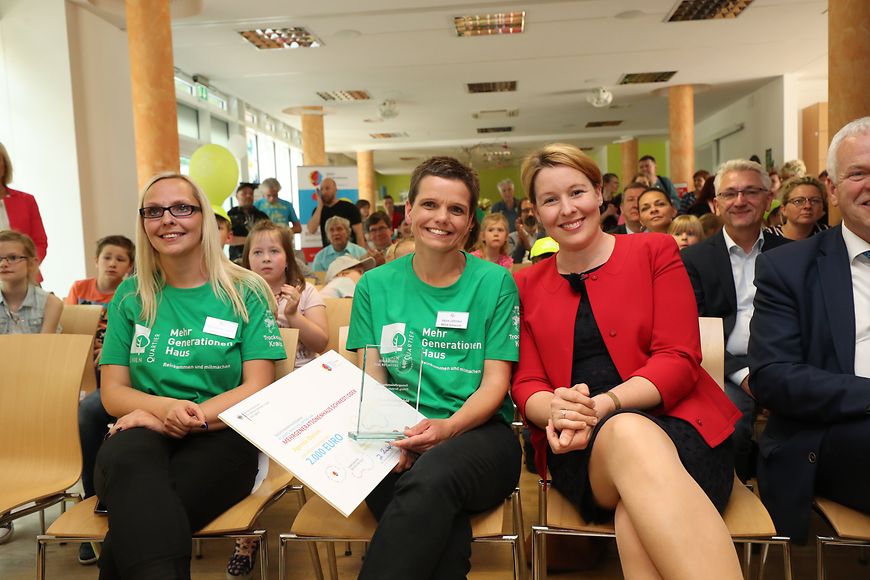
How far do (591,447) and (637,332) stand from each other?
0.36m

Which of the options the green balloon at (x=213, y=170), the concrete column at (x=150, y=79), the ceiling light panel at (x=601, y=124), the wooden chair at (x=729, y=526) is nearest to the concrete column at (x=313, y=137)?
the ceiling light panel at (x=601, y=124)

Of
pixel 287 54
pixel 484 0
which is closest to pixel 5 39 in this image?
pixel 287 54

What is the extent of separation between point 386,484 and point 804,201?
118 inches

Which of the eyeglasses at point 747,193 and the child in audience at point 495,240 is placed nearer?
the eyeglasses at point 747,193

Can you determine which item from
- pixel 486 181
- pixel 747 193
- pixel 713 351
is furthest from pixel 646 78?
pixel 486 181

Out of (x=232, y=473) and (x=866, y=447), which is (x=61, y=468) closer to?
(x=232, y=473)

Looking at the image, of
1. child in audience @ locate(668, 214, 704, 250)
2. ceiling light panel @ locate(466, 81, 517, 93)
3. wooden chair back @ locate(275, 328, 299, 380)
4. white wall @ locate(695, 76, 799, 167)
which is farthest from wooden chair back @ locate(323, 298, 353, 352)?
white wall @ locate(695, 76, 799, 167)

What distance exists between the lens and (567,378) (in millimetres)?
1835

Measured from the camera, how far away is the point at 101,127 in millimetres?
6473

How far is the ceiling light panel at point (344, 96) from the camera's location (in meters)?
11.4

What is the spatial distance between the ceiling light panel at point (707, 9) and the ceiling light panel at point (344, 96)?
5.49 meters

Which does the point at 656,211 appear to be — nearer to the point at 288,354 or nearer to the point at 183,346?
the point at 288,354

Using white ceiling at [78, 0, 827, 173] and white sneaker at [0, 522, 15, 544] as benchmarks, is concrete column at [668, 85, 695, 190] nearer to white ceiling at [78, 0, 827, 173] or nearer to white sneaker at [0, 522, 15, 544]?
white ceiling at [78, 0, 827, 173]

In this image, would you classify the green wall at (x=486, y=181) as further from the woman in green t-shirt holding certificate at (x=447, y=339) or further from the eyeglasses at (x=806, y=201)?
the woman in green t-shirt holding certificate at (x=447, y=339)
